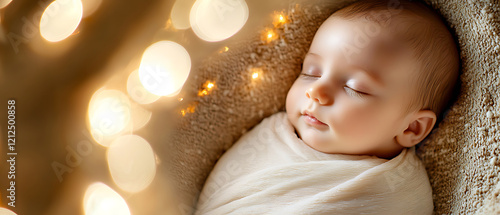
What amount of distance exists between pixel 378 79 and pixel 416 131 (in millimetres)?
175

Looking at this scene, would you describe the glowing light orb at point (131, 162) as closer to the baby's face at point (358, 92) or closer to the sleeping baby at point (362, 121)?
the sleeping baby at point (362, 121)

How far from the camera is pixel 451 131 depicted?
0.90 meters

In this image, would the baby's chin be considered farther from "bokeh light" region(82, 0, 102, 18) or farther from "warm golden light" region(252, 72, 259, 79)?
"bokeh light" region(82, 0, 102, 18)

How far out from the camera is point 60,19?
0.70 m

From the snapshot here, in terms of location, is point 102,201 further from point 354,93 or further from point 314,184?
point 354,93

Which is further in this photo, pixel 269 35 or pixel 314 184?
pixel 269 35

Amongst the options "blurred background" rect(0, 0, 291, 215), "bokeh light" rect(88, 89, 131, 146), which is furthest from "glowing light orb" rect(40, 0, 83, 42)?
"bokeh light" rect(88, 89, 131, 146)

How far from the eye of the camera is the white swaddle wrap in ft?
2.64

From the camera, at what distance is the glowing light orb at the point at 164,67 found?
813mm

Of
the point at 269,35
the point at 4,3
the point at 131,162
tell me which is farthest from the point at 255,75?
the point at 4,3

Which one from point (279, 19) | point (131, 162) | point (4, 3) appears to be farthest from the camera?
point (279, 19)

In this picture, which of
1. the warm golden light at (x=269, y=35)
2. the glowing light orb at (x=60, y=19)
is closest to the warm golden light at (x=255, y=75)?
the warm golden light at (x=269, y=35)

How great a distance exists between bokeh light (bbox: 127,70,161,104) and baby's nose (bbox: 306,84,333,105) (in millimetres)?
340

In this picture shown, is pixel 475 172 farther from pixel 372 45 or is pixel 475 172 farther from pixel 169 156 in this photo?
pixel 169 156
